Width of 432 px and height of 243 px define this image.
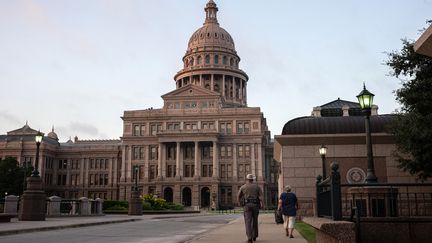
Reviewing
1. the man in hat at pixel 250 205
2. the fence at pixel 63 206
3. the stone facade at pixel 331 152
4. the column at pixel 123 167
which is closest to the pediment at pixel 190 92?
the column at pixel 123 167

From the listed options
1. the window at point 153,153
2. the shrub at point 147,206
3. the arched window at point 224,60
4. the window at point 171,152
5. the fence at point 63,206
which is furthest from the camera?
the arched window at point 224,60

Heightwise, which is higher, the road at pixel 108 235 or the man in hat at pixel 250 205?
the man in hat at pixel 250 205

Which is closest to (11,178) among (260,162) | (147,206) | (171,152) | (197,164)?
(171,152)

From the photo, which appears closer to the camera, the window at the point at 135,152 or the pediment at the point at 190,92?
the pediment at the point at 190,92

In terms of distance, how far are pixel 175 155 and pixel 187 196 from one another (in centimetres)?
910

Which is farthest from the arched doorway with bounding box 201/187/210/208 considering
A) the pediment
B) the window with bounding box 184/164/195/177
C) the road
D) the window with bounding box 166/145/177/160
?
the road

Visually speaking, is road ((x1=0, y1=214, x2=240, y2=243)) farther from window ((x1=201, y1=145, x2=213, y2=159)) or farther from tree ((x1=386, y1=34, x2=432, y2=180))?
window ((x1=201, y1=145, x2=213, y2=159))

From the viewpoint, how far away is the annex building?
98.2m

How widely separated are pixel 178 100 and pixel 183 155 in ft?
39.9

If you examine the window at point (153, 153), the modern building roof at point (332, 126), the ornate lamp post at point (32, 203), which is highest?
the window at point (153, 153)

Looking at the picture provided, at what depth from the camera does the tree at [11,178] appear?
83688mm

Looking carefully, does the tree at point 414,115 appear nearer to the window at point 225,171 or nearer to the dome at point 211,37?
the window at point 225,171

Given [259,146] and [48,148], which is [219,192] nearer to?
[259,146]

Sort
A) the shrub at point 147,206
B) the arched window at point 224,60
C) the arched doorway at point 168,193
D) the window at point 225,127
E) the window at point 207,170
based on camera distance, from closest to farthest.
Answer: the shrub at point 147,206, the arched doorway at point 168,193, the window at point 207,170, the window at point 225,127, the arched window at point 224,60
